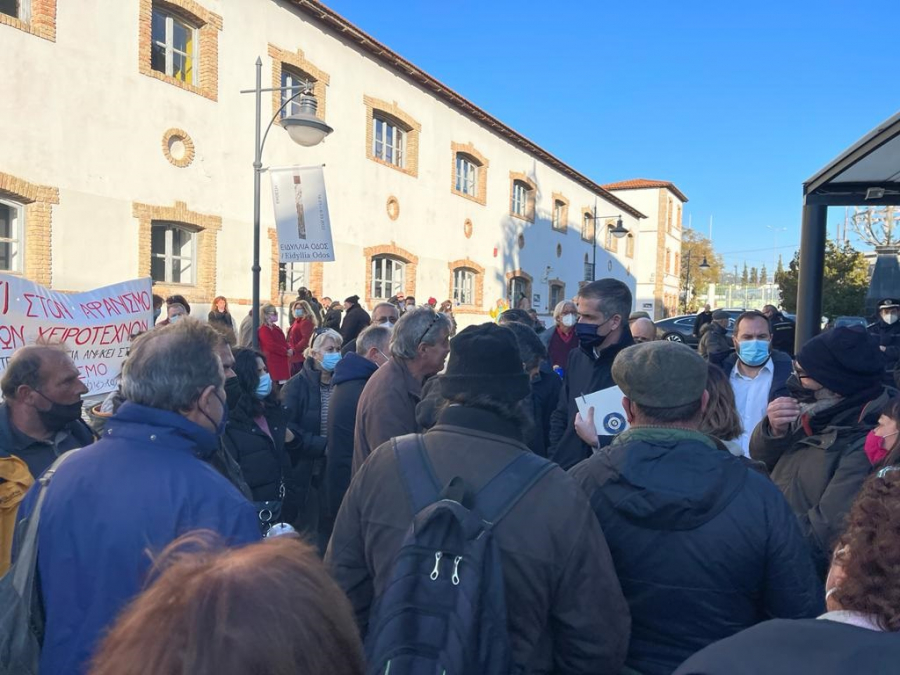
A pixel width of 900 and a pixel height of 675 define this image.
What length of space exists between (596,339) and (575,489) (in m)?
2.10

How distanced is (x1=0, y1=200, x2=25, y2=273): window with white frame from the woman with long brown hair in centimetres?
1103

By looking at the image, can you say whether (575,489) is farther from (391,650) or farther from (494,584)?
(391,650)

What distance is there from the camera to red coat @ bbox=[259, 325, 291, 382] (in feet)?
30.4

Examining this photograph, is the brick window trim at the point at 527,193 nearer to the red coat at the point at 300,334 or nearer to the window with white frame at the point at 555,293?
the window with white frame at the point at 555,293

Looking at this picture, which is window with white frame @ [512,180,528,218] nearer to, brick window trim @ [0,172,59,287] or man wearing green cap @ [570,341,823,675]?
brick window trim @ [0,172,59,287]

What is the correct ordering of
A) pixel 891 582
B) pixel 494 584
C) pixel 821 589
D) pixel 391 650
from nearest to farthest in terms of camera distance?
1. pixel 891 582
2. pixel 391 650
3. pixel 494 584
4. pixel 821 589

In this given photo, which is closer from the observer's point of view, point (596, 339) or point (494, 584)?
point (494, 584)

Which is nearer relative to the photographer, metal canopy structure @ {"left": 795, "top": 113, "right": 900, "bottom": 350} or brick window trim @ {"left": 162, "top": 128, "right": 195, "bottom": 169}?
metal canopy structure @ {"left": 795, "top": 113, "right": 900, "bottom": 350}

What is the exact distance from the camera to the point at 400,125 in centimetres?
1834

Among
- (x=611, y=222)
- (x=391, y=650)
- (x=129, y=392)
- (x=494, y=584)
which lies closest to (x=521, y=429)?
(x=494, y=584)

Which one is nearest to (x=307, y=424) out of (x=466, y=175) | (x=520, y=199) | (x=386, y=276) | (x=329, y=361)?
(x=329, y=361)

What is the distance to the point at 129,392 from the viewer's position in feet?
6.73

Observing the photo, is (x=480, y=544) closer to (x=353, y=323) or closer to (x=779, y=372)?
(x=779, y=372)

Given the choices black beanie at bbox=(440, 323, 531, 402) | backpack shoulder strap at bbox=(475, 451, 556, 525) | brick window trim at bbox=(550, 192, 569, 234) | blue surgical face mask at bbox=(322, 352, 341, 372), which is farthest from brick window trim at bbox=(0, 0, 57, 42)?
brick window trim at bbox=(550, 192, 569, 234)
